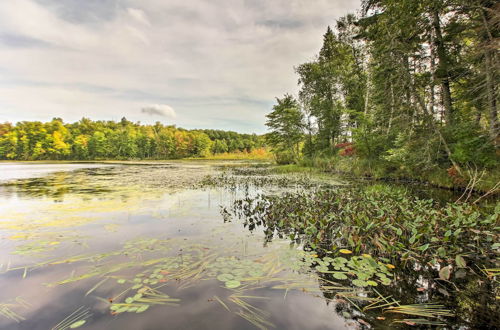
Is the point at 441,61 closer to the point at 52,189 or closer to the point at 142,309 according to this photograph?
the point at 142,309

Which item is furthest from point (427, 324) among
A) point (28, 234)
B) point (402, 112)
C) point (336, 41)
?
point (336, 41)

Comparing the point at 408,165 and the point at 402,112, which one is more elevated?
the point at 402,112

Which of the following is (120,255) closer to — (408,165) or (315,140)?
(408,165)

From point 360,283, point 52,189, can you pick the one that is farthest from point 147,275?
point 52,189

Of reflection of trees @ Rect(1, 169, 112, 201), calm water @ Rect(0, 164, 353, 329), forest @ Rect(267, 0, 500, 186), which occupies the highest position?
forest @ Rect(267, 0, 500, 186)

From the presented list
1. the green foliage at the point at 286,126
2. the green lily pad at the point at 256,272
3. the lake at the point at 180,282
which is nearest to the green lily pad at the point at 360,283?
the lake at the point at 180,282

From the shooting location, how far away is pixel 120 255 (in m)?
3.88

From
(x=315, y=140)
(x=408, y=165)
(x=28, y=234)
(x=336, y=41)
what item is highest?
(x=336, y=41)

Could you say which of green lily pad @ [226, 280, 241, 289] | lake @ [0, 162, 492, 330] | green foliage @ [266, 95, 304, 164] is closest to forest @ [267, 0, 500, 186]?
lake @ [0, 162, 492, 330]

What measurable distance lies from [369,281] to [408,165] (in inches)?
A: 462

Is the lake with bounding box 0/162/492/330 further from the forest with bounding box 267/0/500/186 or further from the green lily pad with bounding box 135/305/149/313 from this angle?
the forest with bounding box 267/0/500/186

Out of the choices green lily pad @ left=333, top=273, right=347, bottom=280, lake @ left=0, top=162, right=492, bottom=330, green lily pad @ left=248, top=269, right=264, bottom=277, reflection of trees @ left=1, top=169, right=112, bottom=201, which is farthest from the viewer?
reflection of trees @ left=1, top=169, right=112, bottom=201

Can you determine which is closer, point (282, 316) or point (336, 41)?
point (282, 316)

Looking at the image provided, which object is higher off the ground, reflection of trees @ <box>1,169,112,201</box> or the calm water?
reflection of trees @ <box>1,169,112,201</box>
